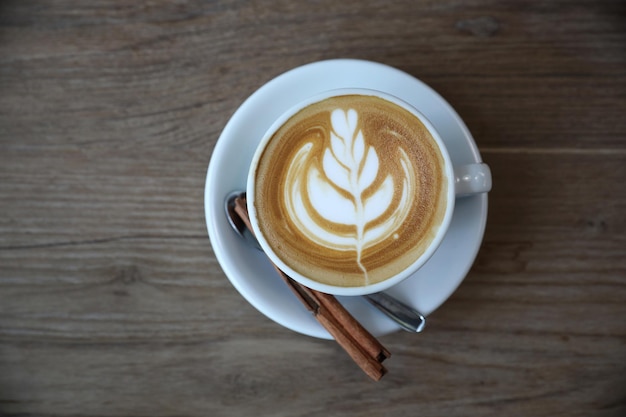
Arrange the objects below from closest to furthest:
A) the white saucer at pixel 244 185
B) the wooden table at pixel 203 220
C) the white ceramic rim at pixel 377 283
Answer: the white ceramic rim at pixel 377 283, the white saucer at pixel 244 185, the wooden table at pixel 203 220

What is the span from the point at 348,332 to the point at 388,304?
84mm

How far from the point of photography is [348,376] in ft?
3.41

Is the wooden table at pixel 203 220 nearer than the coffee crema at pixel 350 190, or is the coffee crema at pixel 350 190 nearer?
the coffee crema at pixel 350 190

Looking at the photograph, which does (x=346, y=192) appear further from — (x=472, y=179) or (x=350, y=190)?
(x=472, y=179)

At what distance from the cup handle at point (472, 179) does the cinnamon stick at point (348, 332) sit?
26 cm

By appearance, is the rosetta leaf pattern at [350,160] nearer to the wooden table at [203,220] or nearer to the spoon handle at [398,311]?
the spoon handle at [398,311]

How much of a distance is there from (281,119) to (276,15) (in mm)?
343

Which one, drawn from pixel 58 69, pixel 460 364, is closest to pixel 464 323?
pixel 460 364

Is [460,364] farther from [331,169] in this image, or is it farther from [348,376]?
[331,169]

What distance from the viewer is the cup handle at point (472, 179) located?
2.66 feet

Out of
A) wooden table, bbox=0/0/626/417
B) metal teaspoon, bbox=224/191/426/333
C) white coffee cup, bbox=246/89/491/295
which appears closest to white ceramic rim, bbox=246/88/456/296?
white coffee cup, bbox=246/89/491/295

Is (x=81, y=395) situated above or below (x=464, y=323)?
below

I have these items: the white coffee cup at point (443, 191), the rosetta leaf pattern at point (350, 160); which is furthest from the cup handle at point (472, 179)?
the rosetta leaf pattern at point (350, 160)

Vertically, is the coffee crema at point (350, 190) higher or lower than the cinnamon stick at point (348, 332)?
higher
